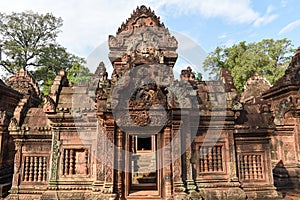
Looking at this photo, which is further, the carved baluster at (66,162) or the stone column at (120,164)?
the carved baluster at (66,162)

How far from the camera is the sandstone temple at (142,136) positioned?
25.2 feet

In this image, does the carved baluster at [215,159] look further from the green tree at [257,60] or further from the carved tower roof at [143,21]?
the green tree at [257,60]

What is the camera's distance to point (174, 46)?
1434 centimetres

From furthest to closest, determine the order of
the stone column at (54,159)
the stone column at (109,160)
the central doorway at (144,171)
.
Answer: the central doorway at (144,171) < the stone column at (54,159) < the stone column at (109,160)

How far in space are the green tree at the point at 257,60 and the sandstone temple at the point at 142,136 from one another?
19086 millimetres

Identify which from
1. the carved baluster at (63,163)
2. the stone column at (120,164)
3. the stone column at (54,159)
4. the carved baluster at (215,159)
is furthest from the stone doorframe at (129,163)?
the stone column at (54,159)

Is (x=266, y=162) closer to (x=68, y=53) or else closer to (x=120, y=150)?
(x=120, y=150)

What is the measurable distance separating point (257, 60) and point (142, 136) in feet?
75.1

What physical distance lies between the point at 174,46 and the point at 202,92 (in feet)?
20.3

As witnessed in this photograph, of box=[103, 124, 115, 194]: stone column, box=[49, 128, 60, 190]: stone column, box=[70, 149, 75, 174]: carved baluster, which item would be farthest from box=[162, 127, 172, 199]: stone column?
box=[49, 128, 60, 190]: stone column

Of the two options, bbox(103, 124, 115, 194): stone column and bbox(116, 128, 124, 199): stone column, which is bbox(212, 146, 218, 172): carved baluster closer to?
bbox(116, 128, 124, 199): stone column

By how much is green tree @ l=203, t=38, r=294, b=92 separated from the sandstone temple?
62.6 feet

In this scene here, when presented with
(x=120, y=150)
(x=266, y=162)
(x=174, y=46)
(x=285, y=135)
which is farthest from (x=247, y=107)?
(x=174, y=46)

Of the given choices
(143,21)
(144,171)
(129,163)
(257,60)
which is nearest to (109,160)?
(129,163)
